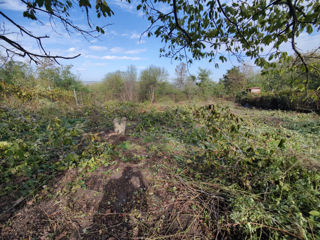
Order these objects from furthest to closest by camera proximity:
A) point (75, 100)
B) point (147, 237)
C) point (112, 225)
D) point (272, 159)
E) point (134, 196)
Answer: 1. point (75, 100)
2. point (134, 196)
3. point (272, 159)
4. point (112, 225)
5. point (147, 237)

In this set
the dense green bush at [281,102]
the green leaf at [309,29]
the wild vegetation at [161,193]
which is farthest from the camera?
the dense green bush at [281,102]

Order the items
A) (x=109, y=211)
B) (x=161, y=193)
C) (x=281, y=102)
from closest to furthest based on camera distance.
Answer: (x=109, y=211), (x=161, y=193), (x=281, y=102)

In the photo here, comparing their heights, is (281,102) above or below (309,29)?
below

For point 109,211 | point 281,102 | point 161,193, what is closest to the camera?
point 109,211

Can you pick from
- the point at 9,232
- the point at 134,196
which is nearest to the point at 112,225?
the point at 134,196

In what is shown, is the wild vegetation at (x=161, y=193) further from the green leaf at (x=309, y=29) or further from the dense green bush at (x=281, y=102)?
the dense green bush at (x=281, y=102)

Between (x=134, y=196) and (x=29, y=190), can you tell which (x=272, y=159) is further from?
(x=29, y=190)

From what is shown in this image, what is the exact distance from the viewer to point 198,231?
1.26 m

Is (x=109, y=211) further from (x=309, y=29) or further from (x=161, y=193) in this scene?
(x=309, y=29)

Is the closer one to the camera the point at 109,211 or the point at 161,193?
the point at 109,211

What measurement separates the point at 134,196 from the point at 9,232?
1288mm

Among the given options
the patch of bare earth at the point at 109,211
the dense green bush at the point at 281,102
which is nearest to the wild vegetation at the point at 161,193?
the patch of bare earth at the point at 109,211

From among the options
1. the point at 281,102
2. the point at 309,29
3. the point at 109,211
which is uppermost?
the point at 309,29

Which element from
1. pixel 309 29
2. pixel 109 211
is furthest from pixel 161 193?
pixel 309 29
